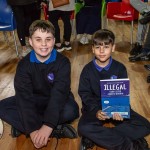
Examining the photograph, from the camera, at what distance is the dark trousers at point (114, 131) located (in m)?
1.40

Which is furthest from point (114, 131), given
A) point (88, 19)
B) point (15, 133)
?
point (88, 19)

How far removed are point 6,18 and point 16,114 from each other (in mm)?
1977

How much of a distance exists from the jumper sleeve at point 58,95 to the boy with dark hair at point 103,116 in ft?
0.32

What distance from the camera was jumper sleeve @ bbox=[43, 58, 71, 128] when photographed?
4.83 ft

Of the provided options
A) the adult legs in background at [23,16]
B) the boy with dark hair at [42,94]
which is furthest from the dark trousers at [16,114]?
the adult legs in background at [23,16]

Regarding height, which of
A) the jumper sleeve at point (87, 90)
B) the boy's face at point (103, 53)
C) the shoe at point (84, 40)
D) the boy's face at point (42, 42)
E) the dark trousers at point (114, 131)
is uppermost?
the boy's face at point (42, 42)

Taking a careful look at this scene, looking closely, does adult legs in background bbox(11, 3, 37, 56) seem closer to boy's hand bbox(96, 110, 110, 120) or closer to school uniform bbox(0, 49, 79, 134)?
school uniform bbox(0, 49, 79, 134)

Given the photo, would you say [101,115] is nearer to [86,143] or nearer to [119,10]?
[86,143]

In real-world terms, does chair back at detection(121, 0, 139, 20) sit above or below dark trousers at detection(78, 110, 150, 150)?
above

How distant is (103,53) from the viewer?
150 cm

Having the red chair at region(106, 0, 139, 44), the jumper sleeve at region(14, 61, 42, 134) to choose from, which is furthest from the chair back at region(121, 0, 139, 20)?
the jumper sleeve at region(14, 61, 42, 134)

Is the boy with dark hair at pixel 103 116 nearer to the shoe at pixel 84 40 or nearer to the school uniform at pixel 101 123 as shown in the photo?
the school uniform at pixel 101 123

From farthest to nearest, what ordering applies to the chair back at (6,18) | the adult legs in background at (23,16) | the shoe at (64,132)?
the chair back at (6,18) < the adult legs in background at (23,16) < the shoe at (64,132)

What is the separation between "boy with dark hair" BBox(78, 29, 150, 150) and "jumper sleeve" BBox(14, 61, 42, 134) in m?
0.26
